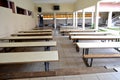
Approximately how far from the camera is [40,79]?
244 cm

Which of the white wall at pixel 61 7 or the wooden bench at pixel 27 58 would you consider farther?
the white wall at pixel 61 7

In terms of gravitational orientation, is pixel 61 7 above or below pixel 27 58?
above

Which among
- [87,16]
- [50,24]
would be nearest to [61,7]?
Answer: [50,24]

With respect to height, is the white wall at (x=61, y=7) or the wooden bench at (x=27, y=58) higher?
the white wall at (x=61, y=7)

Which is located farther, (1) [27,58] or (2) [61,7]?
(2) [61,7]

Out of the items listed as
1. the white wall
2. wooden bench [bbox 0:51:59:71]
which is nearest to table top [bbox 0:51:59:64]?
wooden bench [bbox 0:51:59:71]

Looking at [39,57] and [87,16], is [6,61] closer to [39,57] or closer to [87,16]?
[39,57]

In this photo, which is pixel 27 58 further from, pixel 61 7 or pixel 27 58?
pixel 61 7

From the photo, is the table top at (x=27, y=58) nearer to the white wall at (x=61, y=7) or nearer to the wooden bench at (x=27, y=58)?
the wooden bench at (x=27, y=58)

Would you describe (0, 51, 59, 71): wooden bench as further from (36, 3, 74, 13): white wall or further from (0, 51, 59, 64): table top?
(36, 3, 74, 13): white wall

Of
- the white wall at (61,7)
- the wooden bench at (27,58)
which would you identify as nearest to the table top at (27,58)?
the wooden bench at (27,58)

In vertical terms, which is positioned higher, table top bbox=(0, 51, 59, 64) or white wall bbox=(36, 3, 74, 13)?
white wall bbox=(36, 3, 74, 13)

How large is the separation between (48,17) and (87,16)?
19.0 ft

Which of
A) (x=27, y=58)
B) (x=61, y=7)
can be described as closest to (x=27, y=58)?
(x=27, y=58)
